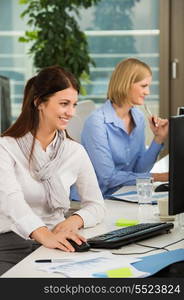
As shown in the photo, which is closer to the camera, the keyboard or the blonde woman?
the keyboard

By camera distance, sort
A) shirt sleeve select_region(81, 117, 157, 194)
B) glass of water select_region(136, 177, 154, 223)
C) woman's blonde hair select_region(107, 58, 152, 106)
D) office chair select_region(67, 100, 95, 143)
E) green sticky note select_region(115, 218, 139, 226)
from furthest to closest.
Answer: office chair select_region(67, 100, 95, 143) → woman's blonde hair select_region(107, 58, 152, 106) → shirt sleeve select_region(81, 117, 157, 194) → glass of water select_region(136, 177, 154, 223) → green sticky note select_region(115, 218, 139, 226)

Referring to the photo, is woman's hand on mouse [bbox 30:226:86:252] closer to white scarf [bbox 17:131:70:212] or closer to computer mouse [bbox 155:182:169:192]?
white scarf [bbox 17:131:70:212]

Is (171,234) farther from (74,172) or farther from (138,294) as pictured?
(138,294)

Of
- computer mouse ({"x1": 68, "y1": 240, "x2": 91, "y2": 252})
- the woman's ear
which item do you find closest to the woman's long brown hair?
the woman's ear

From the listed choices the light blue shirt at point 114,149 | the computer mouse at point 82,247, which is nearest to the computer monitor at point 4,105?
the light blue shirt at point 114,149

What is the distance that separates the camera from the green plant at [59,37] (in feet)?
22.9

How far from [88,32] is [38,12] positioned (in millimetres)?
547

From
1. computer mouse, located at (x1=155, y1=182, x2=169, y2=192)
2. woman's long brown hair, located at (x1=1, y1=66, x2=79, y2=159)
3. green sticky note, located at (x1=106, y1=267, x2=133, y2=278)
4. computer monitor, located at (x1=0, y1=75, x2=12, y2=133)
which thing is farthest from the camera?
computer monitor, located at (x1=0, y1=75, x2=12, y2=133)

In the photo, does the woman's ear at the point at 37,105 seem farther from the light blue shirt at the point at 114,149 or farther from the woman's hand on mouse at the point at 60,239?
the light blue shirt at the point at 114,149

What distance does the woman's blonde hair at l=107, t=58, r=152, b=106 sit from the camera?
4113 mm

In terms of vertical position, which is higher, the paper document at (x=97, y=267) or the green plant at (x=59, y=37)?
the green plant at (x=59, y=37)

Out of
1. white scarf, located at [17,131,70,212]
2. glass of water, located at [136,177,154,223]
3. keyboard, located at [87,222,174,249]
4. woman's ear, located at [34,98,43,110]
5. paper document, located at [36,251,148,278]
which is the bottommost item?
glass of water, located at [136,177,154,223]

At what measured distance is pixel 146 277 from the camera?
2.11 metres

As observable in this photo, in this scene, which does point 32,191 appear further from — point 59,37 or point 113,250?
point 59,37
